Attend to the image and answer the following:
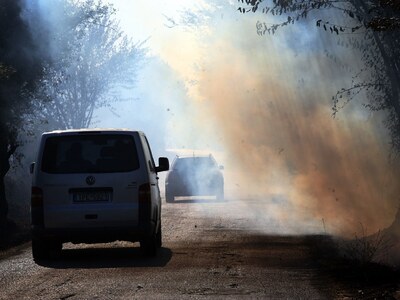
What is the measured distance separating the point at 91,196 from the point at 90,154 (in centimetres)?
72

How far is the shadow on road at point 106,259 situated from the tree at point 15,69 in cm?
717

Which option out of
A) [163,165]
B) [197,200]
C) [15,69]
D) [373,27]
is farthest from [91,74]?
[373,27]

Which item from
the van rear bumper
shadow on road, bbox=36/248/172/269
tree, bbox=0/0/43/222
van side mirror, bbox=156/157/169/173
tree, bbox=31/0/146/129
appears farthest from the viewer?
tree, bbox=31/0/146/129

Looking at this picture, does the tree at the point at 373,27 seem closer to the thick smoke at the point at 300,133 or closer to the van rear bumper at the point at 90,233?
the thick smoke at the point at 300,133

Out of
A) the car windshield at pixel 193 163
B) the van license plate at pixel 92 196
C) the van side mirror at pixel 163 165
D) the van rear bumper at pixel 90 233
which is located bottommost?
the van rear bumper at pixel 90 233

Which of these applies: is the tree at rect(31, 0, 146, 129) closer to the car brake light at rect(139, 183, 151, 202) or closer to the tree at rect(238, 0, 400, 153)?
the tree at rect(238, 0, 400, 153)

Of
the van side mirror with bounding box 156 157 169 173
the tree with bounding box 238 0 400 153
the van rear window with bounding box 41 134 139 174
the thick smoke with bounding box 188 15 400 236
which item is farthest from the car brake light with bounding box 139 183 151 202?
the thick smoke with bounding box 188 15 400 236

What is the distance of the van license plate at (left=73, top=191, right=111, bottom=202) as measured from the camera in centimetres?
1573

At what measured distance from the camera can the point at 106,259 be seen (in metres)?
16.0

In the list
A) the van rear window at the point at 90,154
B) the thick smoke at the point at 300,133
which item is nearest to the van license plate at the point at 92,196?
the van rear window at the point at 90,154

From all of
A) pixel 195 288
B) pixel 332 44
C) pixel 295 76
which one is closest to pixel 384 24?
pixel 195 288

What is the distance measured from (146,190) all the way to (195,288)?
3639 mm

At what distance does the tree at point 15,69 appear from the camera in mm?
24141

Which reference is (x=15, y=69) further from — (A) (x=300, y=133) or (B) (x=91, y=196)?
(A) (x=300, y=133)
